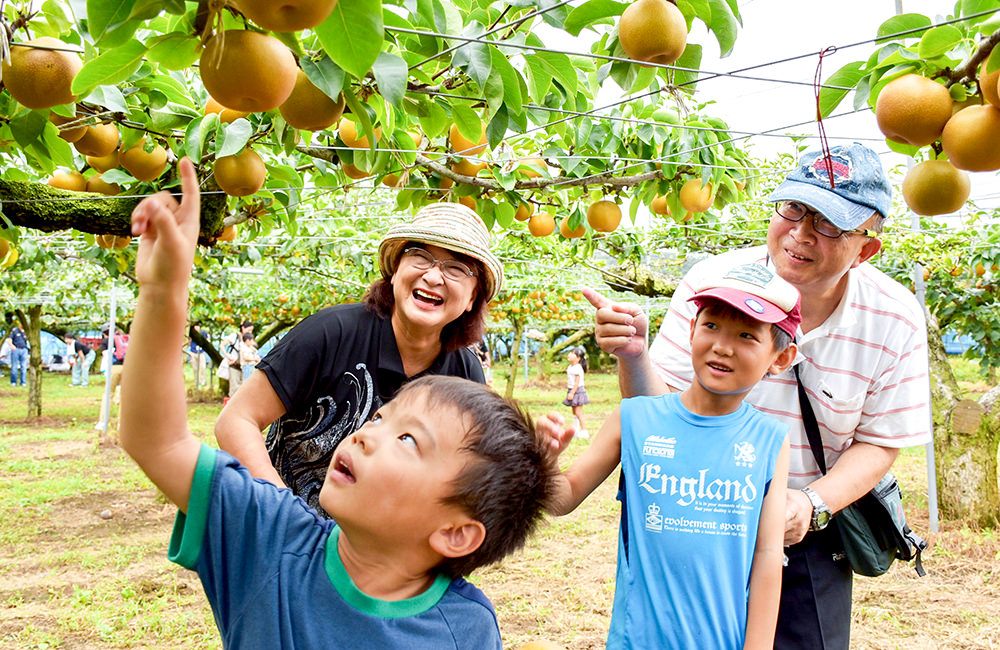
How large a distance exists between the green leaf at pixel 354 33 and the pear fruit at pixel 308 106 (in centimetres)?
25

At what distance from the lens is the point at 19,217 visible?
245cm

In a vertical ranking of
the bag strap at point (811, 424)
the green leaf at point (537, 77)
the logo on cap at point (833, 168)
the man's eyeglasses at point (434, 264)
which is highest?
the green leaf at point (537, 77)

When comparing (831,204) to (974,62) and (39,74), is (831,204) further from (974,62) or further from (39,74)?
(39,74)

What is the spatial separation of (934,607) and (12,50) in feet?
14.9

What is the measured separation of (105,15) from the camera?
37.5 inches

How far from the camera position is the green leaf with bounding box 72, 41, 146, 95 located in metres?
1.12

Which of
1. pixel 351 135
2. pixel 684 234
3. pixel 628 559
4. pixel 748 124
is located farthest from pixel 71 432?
pixel 628 559

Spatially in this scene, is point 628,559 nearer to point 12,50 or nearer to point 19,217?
point 12,50

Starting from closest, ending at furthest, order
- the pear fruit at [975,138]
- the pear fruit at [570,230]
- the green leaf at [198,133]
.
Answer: the pear fruit at [975,138] < the green leaf at [198,133] < the pear fruit at [570,230]

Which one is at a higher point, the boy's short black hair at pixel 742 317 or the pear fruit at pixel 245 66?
the pear fruit at pixel 245 66

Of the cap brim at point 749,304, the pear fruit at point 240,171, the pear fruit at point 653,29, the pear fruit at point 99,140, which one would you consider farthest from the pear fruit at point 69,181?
the cap brim at point 749,304

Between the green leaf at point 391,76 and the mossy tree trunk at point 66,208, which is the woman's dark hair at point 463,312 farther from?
the mossy tree trunk at point 66,208

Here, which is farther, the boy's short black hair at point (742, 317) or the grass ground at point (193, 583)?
the grass ground at point (193, 583)

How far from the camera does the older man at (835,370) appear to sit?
1552mm
